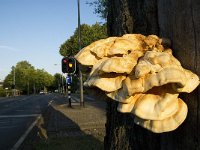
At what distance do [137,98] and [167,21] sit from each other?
372mm

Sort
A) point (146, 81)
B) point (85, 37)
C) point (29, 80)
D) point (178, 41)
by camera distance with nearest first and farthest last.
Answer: point (146, 81) → point (178, 41) → point (85, 37) → point (29, 80)

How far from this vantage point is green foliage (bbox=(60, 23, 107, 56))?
59.3 meters

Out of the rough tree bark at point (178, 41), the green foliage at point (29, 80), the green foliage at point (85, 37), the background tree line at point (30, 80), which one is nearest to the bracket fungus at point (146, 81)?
the rough tree bark at point (178, 41)

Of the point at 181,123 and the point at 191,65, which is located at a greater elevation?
the point at 191,65

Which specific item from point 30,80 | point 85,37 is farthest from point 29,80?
point 85,37

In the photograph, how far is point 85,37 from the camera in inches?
2438

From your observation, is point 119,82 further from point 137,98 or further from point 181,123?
point 181,123

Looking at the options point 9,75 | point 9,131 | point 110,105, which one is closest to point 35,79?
point 9,75

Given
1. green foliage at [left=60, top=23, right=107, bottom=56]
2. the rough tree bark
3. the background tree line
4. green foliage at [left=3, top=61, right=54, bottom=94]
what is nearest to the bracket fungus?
the rough tree bark

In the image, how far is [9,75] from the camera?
172 metres

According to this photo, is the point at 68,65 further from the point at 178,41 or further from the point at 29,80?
the point at 29,80

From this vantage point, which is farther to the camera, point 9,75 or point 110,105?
point 9,75

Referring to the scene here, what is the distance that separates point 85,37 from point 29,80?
107662mm

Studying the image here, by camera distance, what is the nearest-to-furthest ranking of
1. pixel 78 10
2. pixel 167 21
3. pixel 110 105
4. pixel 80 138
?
1. pixel 167 21
2. pixel 110 105
3. pixel 80 138
4. pixel 78 10
